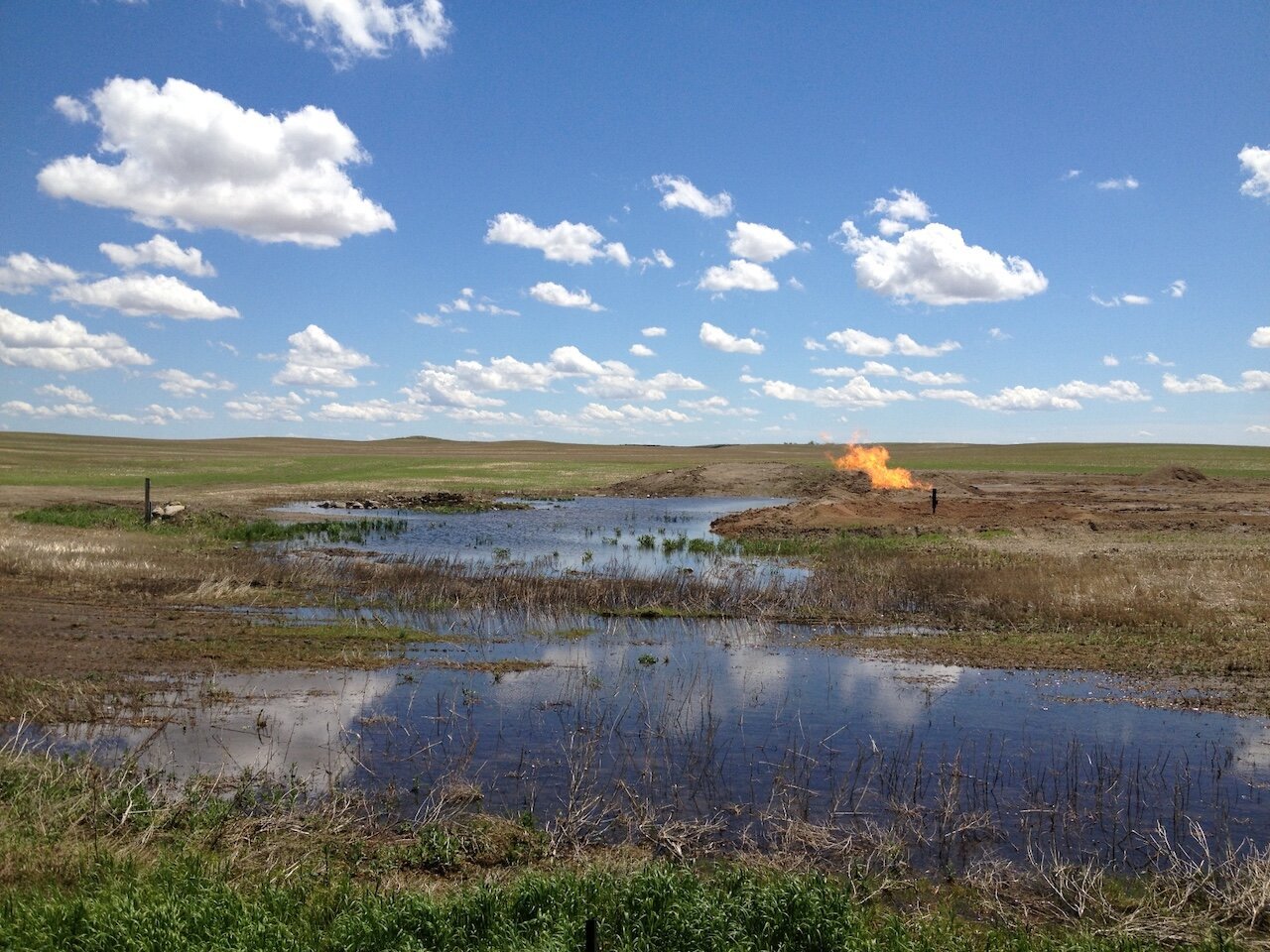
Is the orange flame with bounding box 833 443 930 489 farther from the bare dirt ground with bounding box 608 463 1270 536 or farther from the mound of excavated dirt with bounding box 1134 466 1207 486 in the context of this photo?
the mound of excavated dirt with bounding box 1134 466 1207 486

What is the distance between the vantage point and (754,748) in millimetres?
13867

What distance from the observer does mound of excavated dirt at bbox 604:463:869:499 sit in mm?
75125

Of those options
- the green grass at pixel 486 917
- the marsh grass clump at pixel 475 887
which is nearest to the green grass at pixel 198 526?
the marsh grass clump at pixel 475 887

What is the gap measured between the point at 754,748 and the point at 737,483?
66556 millimetres

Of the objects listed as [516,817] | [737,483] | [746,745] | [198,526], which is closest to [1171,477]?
[737,483]

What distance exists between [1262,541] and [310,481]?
222 feet

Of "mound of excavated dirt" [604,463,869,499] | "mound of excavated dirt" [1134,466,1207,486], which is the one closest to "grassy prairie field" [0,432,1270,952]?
"mound of excavated dirt" [604,463,869,499]

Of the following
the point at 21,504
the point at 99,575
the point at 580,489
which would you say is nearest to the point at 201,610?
the point at 99,575

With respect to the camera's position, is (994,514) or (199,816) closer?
(199,816)

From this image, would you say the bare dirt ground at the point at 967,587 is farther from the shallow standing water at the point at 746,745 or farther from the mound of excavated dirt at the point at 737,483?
the mound of excavated dirt at the point at 737,483

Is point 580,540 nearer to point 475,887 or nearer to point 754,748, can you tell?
point 754,748

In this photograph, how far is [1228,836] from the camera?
10656 mm

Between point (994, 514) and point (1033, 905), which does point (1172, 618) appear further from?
point (994, 514)

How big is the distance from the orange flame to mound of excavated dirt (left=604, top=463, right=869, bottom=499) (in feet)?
4.20
